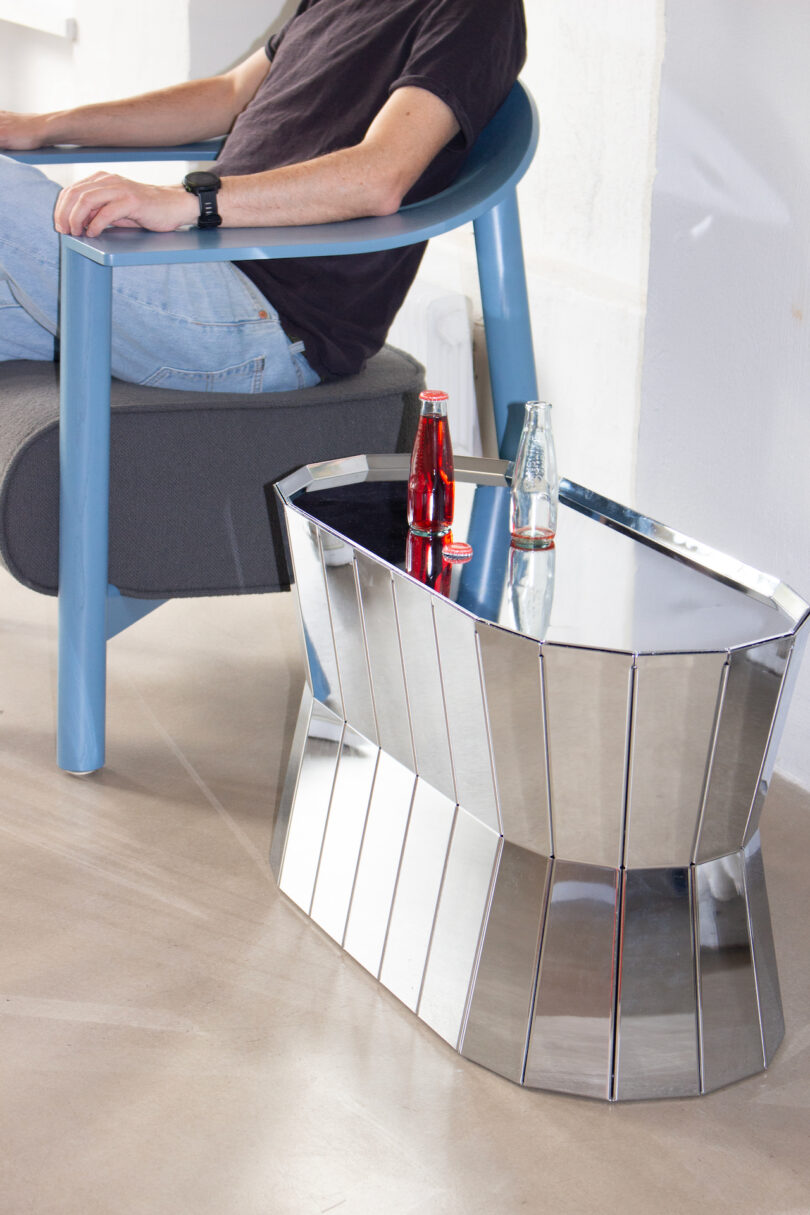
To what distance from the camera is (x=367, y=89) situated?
79.2 inches

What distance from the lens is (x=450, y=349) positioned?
8.68 feet

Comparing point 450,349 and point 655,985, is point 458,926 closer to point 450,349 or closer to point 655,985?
point 655,985

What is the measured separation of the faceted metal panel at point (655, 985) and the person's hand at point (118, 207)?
0.94 metres

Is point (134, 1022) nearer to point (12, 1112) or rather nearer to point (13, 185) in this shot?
point (12, 1112)

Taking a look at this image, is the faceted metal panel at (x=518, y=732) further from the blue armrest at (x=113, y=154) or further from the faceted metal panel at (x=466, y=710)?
the blue armrest at (x=113, y=154)

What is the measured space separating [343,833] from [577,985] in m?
0.35

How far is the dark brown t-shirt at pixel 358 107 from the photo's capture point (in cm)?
184

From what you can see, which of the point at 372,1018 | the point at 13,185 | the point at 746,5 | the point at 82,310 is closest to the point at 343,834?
the point at 372,1018

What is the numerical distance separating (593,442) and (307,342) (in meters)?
0.65

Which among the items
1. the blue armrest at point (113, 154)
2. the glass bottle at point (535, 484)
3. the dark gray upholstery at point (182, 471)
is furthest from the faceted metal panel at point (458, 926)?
the blue armrest at point (113, 154)

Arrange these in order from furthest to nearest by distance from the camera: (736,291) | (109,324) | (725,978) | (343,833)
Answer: (736,291) → (109,324) → (343,833) → (725,978)

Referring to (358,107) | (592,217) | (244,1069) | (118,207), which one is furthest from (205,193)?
(244,1069)

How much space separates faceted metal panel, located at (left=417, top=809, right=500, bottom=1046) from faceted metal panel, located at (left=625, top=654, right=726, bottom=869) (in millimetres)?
157

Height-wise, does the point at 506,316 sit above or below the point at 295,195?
below
